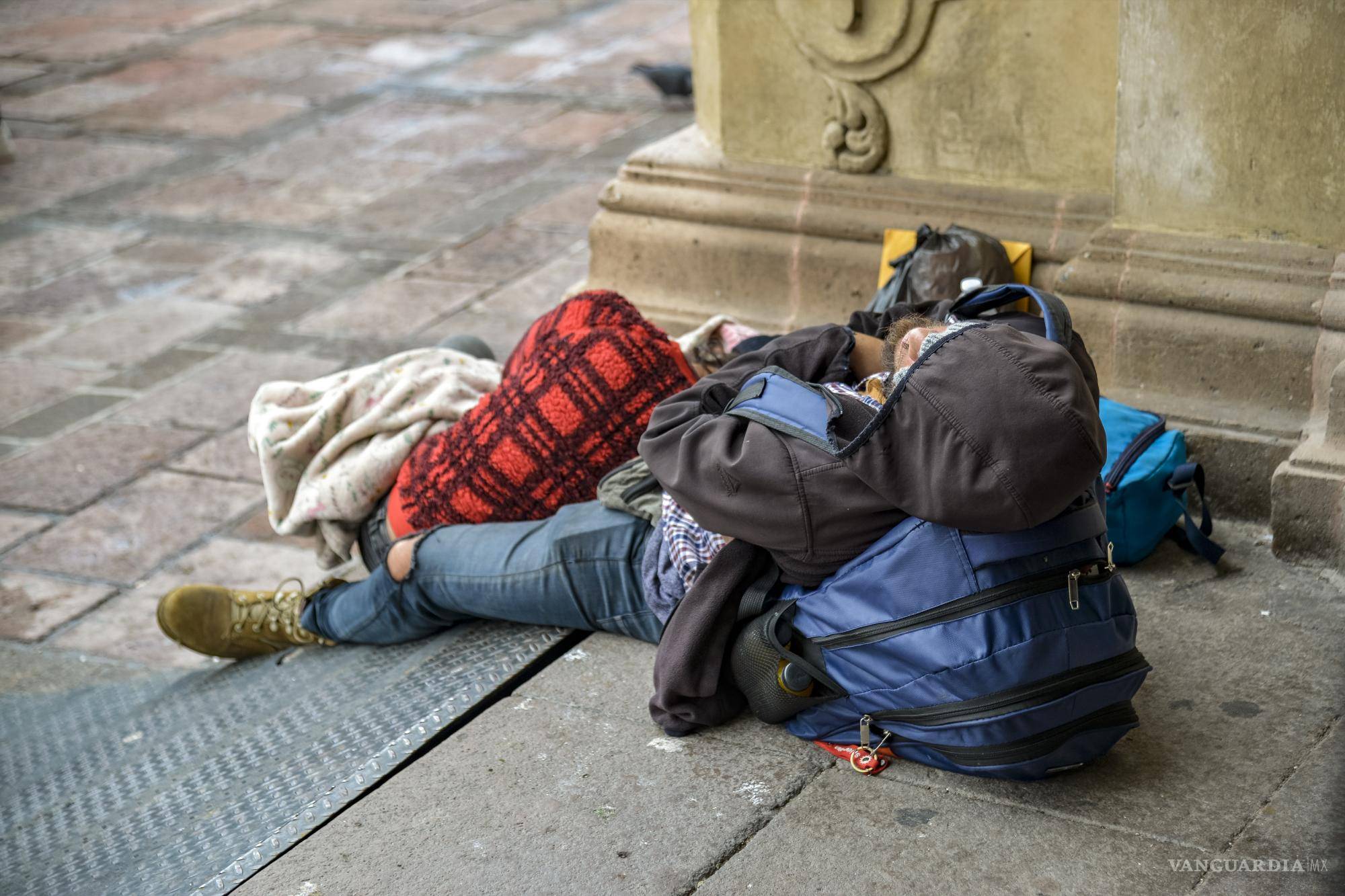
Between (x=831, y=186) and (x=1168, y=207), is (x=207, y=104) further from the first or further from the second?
(x=1168, y=207)

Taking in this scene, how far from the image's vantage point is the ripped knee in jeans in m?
2.90

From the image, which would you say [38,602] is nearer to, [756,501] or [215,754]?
[215,754]

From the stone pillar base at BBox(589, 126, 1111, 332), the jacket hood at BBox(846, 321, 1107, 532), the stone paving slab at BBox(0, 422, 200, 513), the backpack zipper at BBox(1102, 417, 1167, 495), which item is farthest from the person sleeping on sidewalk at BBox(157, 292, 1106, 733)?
the stone paving slab at BBox(0, 422, 200, 513)

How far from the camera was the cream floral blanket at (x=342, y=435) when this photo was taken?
3.06 metres

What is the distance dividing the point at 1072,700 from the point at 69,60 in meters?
9.66

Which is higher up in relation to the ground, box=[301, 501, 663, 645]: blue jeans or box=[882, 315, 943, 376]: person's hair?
box=[882, 315, 943, 376]: person's hair

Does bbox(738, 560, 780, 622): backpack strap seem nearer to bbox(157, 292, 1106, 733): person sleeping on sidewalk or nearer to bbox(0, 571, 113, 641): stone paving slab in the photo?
bbox(157, 292, 1106, 733): person sleeping on sidewalk

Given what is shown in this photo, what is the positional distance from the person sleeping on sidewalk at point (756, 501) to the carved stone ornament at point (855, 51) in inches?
38.8

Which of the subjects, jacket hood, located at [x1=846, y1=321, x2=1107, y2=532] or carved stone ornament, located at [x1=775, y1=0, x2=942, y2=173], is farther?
carved stone ornament, located at [x1=775, y1=0, x2=942, y2=173]

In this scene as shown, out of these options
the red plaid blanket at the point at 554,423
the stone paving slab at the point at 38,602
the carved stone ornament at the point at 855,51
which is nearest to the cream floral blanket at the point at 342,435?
the red plaid blanket at the point at 554,423

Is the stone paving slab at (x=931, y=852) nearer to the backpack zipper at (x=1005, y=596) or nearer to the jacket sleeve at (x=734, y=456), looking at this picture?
the backpack zipper at (x=1005, y=596)

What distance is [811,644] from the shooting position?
224 centimetres

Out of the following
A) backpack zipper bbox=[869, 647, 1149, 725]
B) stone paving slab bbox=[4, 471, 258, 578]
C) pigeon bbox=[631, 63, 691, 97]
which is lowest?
stone paving slab bbox=[4, 471, 258, 578]

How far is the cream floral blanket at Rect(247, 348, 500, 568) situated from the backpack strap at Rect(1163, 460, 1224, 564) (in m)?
1.56
